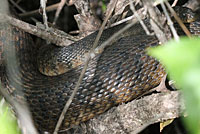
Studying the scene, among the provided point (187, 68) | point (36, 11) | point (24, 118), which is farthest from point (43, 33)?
point (187, 68)

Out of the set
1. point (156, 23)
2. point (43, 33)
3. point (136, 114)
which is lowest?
point (136, 114)

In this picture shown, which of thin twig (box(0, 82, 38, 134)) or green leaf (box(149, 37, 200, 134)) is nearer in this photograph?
green leaf (box(149, 37, 200, 134))

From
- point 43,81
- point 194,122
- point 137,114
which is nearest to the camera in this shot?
point 194,122

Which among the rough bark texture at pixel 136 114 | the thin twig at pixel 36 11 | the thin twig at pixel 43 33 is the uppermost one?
the thin twig at pixel 36 11

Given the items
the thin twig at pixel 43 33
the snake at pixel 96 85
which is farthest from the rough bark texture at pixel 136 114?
the thin twig at pixel 43 33

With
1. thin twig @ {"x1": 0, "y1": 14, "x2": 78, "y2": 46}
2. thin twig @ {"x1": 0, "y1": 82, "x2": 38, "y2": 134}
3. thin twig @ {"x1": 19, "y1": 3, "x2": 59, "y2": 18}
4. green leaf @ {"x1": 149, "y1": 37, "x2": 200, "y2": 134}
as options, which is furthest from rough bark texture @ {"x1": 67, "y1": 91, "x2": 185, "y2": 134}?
thin twig @ {"x1": 19, "y1": 3, "x2": 59, "y2": 18}

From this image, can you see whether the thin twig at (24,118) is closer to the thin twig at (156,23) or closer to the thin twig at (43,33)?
the thin twig at (156,23)

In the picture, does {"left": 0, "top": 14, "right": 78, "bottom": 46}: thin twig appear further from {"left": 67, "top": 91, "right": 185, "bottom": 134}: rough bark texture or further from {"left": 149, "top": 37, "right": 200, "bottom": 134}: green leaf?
{"left": 149, "top": 37, "right": 200, "bottom": 134}: green leaf

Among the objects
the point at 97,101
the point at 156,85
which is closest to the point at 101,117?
the point at 97,101

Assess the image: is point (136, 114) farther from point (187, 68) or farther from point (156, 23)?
point (187, 68)

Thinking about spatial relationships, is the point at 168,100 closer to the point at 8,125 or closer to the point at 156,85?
the point at 156,85

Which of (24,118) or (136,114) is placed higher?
(24,118)
